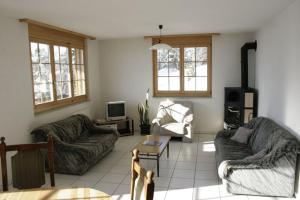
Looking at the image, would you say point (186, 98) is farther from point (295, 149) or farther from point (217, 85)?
point (295, 149)

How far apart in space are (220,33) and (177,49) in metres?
1.08

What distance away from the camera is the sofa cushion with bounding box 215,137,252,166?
376 centimetres

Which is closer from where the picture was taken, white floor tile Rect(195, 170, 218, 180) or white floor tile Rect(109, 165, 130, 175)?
white floor tile Rect(195, 170, 218, 180)

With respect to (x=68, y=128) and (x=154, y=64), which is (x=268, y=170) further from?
(x=154, y=64)

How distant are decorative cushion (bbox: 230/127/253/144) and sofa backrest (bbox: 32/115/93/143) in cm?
285

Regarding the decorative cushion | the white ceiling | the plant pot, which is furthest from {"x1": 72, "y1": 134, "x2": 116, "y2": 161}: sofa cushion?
the decorative cushion

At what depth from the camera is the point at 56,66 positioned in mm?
5176

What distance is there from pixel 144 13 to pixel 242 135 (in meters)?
2.63

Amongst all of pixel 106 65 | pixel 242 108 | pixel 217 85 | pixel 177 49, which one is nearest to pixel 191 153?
pixel 242 108

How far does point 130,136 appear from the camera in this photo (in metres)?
6.45

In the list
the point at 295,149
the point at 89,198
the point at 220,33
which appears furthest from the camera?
the point at 220,33

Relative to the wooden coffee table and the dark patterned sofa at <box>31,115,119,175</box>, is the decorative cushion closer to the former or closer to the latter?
the wooden coffee table

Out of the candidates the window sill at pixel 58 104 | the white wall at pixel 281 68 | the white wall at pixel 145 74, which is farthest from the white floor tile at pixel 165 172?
the white wall at pixel 145 74

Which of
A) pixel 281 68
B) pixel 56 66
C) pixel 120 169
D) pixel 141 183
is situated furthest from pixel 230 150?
pixel 56 66
